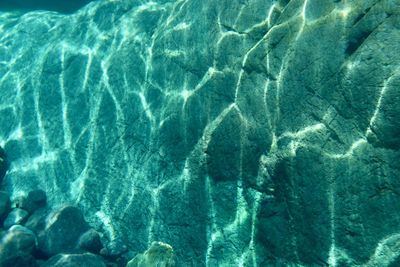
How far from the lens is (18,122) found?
6.75m

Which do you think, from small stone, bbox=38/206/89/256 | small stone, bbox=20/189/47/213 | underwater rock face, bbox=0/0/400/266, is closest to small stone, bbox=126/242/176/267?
underwater rock face, bbox=0/0/400/266

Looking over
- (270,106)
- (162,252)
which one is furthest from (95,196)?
(270,106)

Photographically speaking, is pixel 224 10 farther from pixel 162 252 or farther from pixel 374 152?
pixel 162 252

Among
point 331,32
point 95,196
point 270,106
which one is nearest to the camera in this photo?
point 331,32

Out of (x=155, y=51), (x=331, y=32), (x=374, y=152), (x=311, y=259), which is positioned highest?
(x=331, y=32)

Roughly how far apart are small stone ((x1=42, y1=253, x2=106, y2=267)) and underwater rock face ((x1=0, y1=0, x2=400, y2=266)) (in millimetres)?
522

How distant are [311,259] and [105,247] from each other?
122 inches

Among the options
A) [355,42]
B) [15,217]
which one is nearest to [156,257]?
[15,217]

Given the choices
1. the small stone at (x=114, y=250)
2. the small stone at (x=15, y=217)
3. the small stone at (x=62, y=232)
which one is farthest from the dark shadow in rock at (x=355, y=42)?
the small stone at (x=15, y=217)

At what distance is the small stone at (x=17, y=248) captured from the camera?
16.6 feet

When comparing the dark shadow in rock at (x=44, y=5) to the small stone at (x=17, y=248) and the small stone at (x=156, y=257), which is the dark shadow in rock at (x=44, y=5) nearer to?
the small stone at (x=17, y=248)

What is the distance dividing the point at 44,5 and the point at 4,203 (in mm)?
5972

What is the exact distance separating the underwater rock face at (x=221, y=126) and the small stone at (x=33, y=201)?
0.19 metres

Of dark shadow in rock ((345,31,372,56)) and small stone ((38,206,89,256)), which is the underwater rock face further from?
small stone ((38,206,89,256))
